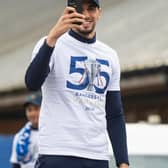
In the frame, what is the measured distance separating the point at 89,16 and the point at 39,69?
1.27 feet

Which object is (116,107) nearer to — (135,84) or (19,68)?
(135,84)

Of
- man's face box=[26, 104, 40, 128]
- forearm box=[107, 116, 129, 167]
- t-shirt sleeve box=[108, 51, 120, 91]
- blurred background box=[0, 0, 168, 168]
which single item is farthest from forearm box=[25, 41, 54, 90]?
man's face box=[26, 104, 40, 128]

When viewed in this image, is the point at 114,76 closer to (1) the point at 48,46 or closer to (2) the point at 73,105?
(2) the point at 73,105

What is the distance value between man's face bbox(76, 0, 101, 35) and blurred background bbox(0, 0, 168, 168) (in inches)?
136

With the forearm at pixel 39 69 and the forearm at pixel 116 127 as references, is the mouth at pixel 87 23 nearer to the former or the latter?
the forearm at pixel 39 69

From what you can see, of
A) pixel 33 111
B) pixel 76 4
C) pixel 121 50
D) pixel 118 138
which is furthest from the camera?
pixel 121 50

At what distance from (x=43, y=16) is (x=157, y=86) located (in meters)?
8.00

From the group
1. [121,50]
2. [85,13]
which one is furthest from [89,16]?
[121,50]

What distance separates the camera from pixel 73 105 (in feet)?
14.5

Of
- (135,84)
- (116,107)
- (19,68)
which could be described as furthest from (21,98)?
(116,107)

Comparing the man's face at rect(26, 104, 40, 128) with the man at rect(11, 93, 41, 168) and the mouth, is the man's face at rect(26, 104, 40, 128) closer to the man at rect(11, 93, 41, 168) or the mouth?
the man at rect(11, 93, 41, 168)

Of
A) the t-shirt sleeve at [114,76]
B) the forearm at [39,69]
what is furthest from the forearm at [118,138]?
the forearm at [39,69]

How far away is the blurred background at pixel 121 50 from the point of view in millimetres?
11945

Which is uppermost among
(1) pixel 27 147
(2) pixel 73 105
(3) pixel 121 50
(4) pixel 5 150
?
(2) pixel 73 105
